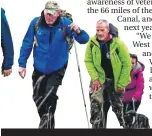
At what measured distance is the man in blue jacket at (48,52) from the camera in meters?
28.0

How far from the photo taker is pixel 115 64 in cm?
2795

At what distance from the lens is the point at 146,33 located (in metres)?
28.1

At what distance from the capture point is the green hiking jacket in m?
28.0

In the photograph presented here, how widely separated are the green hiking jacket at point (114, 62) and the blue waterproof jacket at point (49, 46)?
0.49 feet

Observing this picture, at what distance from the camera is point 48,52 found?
27984mm

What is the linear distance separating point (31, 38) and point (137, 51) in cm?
127

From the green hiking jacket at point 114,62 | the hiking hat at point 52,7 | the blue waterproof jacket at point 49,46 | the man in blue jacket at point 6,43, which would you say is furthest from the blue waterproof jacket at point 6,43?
the green hiking jacket at point 114,62

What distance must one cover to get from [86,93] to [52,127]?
0.58 m

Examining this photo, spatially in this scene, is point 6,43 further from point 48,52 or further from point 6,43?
point 48,52

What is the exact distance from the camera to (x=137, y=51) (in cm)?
2808

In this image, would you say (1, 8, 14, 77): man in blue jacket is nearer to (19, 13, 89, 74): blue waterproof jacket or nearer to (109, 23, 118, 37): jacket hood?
(19, 13, 89, 74): blue waterproof jacket

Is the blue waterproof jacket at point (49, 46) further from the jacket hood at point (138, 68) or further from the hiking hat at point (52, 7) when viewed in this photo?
the jacket hood at point (138, 68)

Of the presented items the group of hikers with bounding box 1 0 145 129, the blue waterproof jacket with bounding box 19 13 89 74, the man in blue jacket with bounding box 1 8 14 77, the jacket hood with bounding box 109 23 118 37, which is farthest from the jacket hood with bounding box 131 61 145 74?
the man in blue jacket with bounding box 1 8 14 77

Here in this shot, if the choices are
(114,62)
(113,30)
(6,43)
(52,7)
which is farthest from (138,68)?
(6,43)
